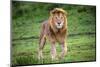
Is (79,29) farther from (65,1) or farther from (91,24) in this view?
(65,1)

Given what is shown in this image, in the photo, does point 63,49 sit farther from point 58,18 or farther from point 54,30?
point 58,18

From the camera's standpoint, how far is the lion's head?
285cm

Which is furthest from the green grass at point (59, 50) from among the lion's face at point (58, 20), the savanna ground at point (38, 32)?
the lion's face at point (58, 20)

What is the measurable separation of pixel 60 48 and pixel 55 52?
0.10 meters

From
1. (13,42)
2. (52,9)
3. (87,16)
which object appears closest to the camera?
(13,42)

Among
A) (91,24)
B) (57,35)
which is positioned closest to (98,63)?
(91,24)

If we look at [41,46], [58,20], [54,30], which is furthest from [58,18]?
[41,46]

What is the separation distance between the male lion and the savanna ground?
6 cm

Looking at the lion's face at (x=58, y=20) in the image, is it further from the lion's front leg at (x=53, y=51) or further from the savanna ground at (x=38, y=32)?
the lion's front leg at (x=53, y=51)

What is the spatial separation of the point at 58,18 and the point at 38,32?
1.24ft

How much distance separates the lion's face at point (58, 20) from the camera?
9.41ft

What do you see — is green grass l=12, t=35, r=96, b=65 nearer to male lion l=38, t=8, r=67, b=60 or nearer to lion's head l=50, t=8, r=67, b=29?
male lion l=38, t=8, r=67, b=60

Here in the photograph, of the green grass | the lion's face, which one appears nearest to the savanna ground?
the green grass

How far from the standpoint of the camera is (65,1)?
114 inches
